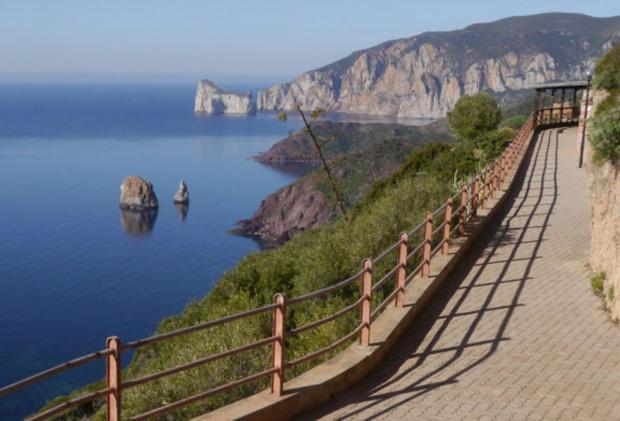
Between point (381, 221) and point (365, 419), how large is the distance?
8386 mm

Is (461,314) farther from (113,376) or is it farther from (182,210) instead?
(182,210)

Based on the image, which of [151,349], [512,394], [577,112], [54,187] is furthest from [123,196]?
[512,394]

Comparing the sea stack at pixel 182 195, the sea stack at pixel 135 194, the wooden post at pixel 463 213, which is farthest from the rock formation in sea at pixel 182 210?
the wooden post at pixel 463 213

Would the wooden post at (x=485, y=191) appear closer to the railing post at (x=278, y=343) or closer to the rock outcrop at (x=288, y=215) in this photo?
the railing post at (x=278, y=343)

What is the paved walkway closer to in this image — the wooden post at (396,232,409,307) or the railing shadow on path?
the railing shadow on path

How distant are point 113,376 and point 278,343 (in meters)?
1.75

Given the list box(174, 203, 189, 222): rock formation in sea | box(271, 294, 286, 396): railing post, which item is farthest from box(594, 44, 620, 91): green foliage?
box(174, 203, 189, 222): rock formation in sea

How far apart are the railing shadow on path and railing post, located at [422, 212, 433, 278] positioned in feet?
1.38

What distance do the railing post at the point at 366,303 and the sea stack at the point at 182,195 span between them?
162 metres

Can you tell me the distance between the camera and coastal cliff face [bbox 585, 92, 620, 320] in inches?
384

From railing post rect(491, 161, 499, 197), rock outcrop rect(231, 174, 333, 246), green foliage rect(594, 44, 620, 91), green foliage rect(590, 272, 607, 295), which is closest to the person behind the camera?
green foliage rect(590, 272, 607, 295)

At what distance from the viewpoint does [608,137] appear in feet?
34.0

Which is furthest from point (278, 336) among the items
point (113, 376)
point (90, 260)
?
point (90, 260)

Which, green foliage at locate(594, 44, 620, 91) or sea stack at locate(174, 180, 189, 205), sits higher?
green foliage at locate(594, 44, 620, 91)
